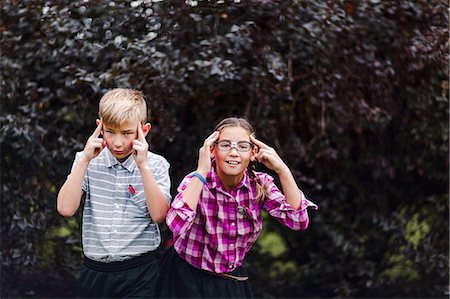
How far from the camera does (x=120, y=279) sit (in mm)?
3059

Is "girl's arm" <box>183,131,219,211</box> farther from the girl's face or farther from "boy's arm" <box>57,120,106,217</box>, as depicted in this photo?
"boy's arm" <box>57,120,106,217</box>

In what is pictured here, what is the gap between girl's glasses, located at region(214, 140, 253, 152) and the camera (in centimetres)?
301

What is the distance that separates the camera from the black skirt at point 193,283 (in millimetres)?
3201

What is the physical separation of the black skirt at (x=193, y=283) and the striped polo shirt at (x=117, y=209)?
24cm

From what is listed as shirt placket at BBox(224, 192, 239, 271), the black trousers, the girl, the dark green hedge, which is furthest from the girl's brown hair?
the dark green hedge

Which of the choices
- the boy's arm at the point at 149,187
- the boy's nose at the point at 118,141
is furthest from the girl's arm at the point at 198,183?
the boy's nose at the point at 118,141

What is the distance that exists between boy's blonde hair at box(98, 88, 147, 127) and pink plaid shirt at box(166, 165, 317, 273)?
37cm

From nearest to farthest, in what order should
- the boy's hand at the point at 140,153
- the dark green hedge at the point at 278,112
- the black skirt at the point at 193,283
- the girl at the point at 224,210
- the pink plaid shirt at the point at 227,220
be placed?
the boy's hand at the point at 140,153 < the girl at the point at 224,210 < the pink plaid shirt at the point at 227,220 < the black skirt at the point at 193,283 < the dark green hedge at the point at 278,112

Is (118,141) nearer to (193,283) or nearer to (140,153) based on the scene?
(140,153)

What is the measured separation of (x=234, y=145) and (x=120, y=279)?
777 mm

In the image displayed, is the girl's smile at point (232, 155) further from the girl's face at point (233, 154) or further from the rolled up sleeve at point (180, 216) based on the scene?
the rolled up sleeve at point (180, 216)

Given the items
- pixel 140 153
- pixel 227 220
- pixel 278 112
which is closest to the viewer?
pixel 140 153

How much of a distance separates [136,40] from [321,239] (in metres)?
2.21

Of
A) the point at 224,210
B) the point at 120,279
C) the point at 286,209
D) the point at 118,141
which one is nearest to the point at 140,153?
the point at 118,141
